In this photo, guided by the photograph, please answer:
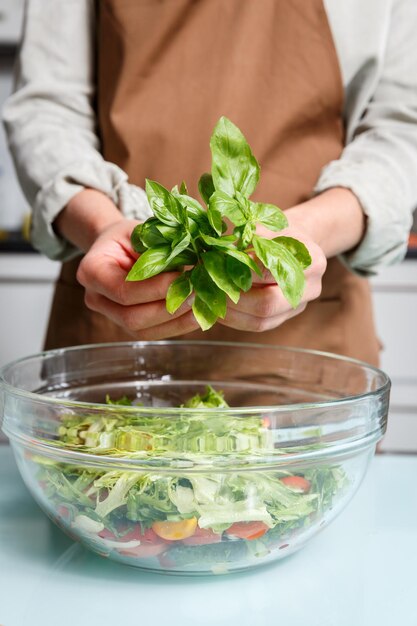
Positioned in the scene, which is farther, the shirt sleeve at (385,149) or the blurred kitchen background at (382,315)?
the blurred kitchen background at (382,315)

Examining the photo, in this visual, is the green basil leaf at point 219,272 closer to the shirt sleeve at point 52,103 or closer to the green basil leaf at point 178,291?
the green basil leaf at point 178,291

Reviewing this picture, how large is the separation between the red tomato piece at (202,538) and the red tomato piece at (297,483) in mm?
65

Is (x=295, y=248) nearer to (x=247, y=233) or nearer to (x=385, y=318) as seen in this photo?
(x=247, y=233)

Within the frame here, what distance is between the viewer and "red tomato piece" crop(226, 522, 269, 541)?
567mm

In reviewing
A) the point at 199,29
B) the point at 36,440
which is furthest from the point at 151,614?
the point at 199,29

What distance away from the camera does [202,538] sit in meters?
0.56

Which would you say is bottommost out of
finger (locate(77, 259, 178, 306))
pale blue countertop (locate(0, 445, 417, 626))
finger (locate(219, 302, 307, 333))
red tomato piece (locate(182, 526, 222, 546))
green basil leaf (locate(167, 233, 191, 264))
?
pale blue countertop (locate(0, 445, 417, 626))

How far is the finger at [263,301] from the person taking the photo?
0.65 meters

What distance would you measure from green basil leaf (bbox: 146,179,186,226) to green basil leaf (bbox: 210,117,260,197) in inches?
1.4

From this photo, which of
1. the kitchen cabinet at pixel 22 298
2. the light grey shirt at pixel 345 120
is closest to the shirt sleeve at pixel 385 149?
the light grey shirt at pixel 345 120

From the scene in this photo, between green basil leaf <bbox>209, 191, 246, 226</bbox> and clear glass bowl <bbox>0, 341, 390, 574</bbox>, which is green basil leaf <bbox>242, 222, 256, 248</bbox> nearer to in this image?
green basil leaf <bbox>209, 191, 246, 226</bbox>

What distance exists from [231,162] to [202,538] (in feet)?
0.89

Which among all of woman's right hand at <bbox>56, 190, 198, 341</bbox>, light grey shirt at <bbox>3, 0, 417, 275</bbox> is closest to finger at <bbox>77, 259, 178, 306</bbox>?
woman's right hand at <bbox>56, 190, 198, 341</bbox>

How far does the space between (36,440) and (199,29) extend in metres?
0.65
